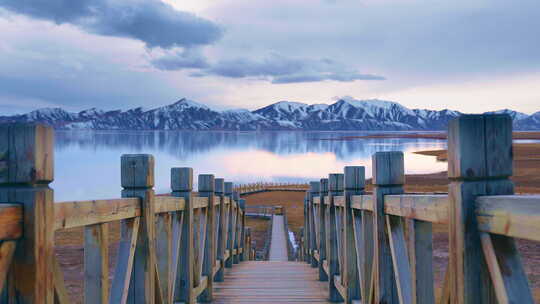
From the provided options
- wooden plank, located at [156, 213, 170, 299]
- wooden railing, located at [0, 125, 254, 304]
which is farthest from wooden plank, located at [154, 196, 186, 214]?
wooden plank, located at [156, 213, 170, 299]

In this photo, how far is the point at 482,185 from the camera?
209 centimetres

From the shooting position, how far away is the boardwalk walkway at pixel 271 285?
22.4 feet

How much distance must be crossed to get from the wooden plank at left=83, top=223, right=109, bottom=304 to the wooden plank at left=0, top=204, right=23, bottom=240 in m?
0.75

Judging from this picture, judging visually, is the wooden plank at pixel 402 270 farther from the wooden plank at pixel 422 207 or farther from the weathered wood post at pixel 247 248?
the weathered wood post at pixel 247 248

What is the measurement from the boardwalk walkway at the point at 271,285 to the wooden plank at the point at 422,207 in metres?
3.64

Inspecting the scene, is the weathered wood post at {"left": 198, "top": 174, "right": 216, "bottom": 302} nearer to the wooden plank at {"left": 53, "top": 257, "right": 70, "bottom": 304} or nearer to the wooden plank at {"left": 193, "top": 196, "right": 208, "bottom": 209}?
the wooden plank at {"left": 193, "top": 196, "right": 208, "bottom": 209}

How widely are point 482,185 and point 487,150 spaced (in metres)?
0.15

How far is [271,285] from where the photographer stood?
25.3 ft

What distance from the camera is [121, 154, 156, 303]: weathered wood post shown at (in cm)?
364

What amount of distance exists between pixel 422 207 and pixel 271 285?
17.6 ft

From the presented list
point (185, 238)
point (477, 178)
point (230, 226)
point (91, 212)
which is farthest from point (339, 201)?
point (230, 226)

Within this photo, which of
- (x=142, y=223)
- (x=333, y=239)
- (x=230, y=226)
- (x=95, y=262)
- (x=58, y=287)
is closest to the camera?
(x=58, y=287)

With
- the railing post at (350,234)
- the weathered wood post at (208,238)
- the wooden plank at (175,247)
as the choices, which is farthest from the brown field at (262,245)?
the wooden plank at (175,247)

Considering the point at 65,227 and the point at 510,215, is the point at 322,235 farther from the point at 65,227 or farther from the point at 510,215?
the point at 510,215
